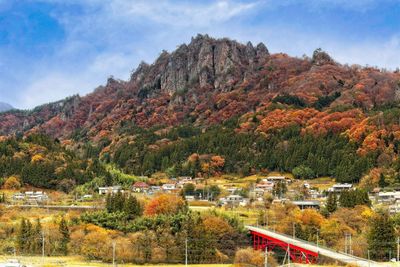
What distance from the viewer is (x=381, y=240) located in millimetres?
54906

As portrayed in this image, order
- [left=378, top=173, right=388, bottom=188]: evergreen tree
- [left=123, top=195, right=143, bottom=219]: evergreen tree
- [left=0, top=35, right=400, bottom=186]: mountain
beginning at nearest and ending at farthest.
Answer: [left=123, top=195, right=143, bottom=219]: evergreen tree → [left=378, top=173, right=388, bottom=188]: evergreen tree → [left=0, top=35, right=400, bottom=186]: mountain

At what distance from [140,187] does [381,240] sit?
57.3 metres

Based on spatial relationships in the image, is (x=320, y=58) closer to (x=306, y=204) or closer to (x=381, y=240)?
(x=306, y=204)

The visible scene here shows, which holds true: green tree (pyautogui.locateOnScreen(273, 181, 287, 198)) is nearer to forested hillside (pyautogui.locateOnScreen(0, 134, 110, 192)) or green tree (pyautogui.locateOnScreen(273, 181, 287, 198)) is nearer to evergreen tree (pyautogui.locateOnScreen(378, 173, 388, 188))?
evergreen tree (pyautogui.locateOnScreen(378, 173, 388, 188))

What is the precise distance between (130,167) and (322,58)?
288 ft

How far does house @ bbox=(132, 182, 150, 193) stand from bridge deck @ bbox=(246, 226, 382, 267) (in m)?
38.2

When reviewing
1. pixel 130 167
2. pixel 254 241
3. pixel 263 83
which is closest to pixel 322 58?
pixel 263 83

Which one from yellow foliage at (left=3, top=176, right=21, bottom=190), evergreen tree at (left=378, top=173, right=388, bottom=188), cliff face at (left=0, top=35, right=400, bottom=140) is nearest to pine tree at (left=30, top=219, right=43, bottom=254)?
yellow foliage at (left=3, top=176, right=21, bottom=190)

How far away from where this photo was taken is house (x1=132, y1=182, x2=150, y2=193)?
4067 inches

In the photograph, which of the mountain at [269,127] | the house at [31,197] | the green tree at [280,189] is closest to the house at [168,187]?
the mountain at [269,127]

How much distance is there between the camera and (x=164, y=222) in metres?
63.0

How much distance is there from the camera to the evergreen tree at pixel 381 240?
2142 inches

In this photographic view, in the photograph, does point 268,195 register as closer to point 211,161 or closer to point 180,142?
point 211,161

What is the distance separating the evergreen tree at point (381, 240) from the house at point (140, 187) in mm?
53103
